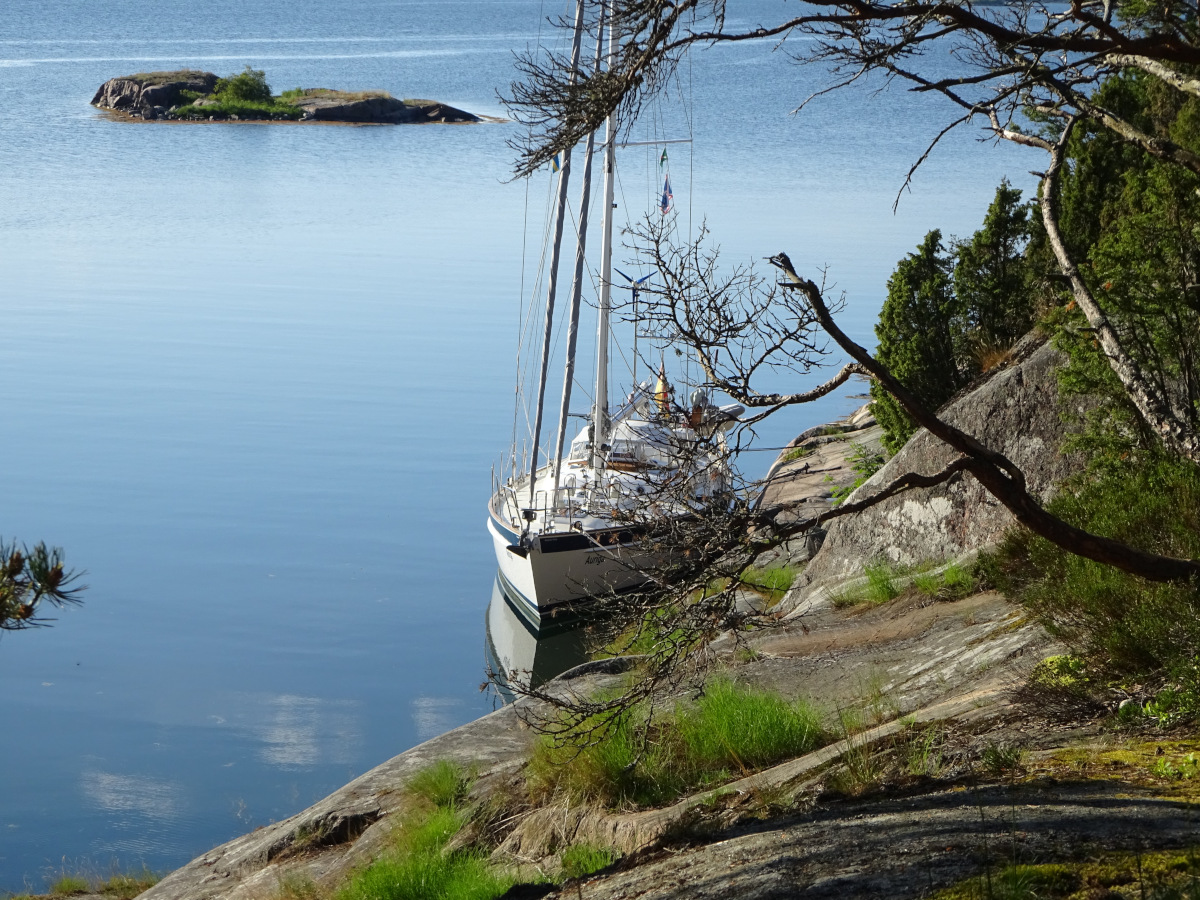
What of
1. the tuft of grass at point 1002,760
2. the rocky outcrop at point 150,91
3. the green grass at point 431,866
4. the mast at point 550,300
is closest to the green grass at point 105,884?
the green grass at point 431,866

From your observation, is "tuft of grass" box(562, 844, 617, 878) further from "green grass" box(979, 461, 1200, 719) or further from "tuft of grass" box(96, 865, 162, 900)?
"tuft of grass" box(96, 865, 162, 900)

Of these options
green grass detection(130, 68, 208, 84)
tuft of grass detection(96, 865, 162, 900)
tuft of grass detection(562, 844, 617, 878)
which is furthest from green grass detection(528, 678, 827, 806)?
green grass detection(130, 68, 208, 84)

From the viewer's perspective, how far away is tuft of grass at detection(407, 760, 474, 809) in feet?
26.1

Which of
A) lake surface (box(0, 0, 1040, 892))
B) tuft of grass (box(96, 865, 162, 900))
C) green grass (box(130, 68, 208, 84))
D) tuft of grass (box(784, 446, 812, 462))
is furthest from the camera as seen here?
green grass (box(130, 68, 208, 84))

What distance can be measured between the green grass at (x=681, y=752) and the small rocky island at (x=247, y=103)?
61.9 metres

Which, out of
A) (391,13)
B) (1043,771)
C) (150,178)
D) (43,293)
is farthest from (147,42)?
(1043,771)

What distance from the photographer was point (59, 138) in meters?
58.8

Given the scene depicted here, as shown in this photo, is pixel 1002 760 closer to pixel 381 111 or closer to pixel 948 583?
pixel 948 583

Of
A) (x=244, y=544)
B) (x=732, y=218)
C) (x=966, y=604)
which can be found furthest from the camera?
(x=732, y=218)

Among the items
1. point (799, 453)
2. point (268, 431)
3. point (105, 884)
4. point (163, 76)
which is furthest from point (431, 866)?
point (163, 76)

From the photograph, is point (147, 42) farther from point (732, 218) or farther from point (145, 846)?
point (145, 846)

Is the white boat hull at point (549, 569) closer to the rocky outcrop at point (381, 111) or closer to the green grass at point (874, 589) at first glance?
the green grass at point (874, 589)

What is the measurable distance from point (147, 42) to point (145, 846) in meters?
108

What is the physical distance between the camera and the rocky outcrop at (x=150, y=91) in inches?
2680
